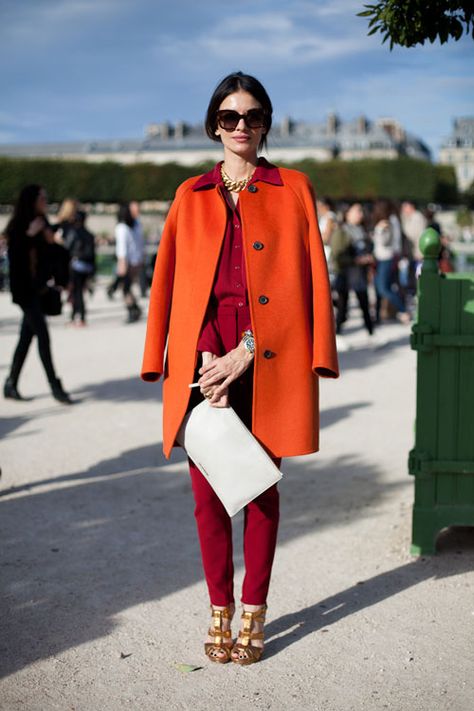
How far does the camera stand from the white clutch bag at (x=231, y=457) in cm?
297

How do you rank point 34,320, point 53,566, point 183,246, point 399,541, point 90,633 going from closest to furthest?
point 183,246
point 90,633
point 53,566
point 399,541
point 34,320

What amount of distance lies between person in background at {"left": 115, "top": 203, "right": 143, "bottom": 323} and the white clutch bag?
32.4 ft

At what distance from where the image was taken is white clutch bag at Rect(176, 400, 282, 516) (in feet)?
9.75

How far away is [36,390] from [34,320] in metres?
1.13

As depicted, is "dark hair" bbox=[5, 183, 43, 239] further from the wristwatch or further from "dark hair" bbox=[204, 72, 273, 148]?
the wristwatch

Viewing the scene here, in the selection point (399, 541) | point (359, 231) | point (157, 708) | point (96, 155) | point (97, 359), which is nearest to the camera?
point (157, 708)

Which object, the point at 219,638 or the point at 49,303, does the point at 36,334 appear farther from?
the point at 219,638

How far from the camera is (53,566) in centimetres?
405

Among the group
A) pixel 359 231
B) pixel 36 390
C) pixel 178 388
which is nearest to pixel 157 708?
pixel 178 388

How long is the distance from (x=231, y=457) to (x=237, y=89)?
3.91 ft

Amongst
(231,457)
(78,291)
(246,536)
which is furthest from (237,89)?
(78,291)

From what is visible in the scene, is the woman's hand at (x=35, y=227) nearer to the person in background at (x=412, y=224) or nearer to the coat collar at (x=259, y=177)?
the coat collar at (x=259, y=177)

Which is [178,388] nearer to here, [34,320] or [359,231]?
[34,320]

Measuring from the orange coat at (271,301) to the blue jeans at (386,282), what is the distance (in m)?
9.25
